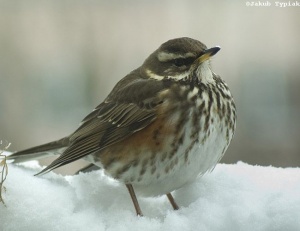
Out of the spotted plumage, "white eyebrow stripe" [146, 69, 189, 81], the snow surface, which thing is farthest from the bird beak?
the snow surface

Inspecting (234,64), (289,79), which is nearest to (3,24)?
(234,64)

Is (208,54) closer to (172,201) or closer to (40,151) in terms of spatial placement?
(172,201)

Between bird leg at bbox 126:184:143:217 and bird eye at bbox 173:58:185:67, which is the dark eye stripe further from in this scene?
bird leg at bbox 126:184:143:217

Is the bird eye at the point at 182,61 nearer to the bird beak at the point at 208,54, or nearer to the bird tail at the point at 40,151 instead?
the bird beak at the point at 208,54

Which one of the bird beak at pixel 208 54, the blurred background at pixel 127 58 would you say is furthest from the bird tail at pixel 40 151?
the blurred background at pixel 127 58

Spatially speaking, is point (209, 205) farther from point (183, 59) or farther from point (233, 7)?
point (233, 7)

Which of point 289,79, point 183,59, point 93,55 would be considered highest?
point 183,59

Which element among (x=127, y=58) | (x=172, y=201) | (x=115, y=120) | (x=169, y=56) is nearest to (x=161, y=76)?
(x=169, y=56)
